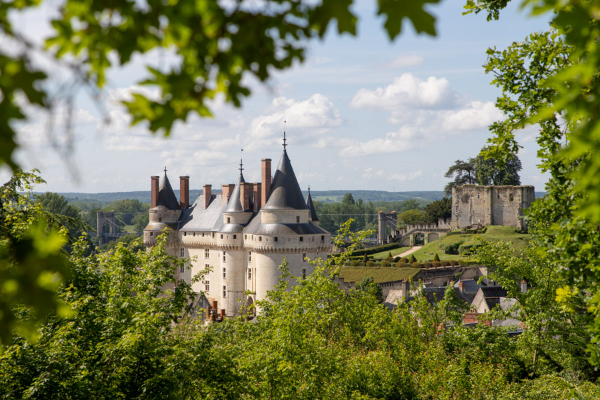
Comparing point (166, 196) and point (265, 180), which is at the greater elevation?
point (265, 180)

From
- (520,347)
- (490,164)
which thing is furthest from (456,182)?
(520,347)

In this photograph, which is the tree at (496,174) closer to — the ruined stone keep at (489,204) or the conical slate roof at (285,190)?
the ruined stone keep at (489,204)

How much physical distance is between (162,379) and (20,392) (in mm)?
2119

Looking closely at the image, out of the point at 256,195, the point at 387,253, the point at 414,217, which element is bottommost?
the point at 387,253

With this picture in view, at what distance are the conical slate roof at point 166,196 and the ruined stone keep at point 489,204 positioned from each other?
45256 millimetres

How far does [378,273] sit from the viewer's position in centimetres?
5688

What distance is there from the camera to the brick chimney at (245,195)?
44.6m

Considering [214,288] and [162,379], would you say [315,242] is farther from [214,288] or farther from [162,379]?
[162,379]

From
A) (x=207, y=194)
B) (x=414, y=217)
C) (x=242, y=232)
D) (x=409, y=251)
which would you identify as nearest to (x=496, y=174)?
(x=414, y=217)

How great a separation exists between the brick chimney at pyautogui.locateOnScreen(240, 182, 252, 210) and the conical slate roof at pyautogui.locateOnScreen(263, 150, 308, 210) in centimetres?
446

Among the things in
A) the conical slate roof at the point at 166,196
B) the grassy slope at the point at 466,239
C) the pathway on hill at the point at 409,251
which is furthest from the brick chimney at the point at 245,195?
the pathway on hill at the point at 409,251

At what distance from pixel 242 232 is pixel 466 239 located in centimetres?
3865

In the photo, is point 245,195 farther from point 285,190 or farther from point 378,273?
point 378,273

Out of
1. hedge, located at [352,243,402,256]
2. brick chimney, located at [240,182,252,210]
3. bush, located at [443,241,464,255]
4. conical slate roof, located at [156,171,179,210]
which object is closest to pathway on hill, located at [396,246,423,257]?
hedge, located at [352,243,402,256]
